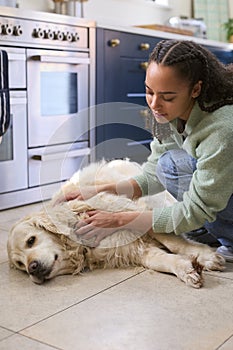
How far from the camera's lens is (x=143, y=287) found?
1703 millimetres

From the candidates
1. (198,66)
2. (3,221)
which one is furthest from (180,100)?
(3,221)

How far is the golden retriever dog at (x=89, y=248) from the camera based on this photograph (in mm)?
1762

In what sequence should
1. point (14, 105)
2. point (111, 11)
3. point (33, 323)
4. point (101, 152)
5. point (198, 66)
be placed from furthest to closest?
point (111, 11)
point (101, 152)
point (14, 105)
point (198, 66)
point (33, 323)

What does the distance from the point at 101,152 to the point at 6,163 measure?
82cm

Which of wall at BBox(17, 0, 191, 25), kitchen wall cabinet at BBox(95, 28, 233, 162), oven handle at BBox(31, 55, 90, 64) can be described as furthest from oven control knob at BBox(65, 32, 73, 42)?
wall at BBox(17, 0, 191, 25)

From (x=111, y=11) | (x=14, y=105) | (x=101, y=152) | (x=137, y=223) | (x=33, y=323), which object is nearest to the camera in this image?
(x=33, y=323)

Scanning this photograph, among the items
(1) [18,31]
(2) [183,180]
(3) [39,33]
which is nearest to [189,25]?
(3) [39,33]

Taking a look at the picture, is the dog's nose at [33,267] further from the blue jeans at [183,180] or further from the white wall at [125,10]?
the white wall at [125,10]

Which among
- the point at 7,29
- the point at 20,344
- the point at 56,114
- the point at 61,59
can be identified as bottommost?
the point at 20,344

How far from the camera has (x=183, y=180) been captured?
6.59ft

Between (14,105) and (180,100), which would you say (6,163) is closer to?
(14,105)

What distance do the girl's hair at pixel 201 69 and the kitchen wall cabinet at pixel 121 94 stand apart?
1.79 meters

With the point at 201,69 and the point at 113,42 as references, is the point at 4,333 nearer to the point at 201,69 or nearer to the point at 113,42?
the point at 201,69

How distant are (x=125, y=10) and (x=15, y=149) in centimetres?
232
